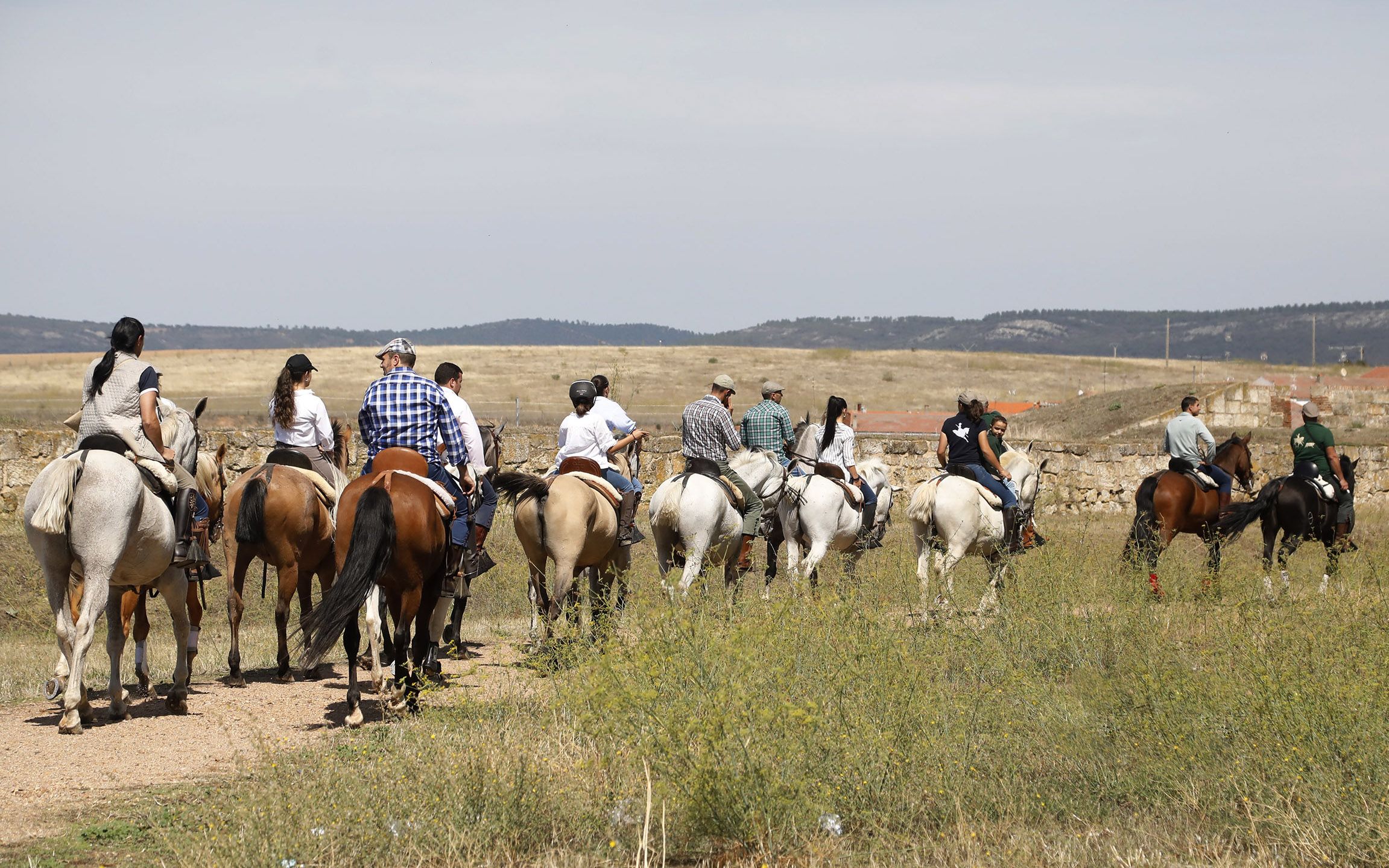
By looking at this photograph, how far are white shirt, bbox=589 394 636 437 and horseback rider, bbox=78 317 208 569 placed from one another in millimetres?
3746

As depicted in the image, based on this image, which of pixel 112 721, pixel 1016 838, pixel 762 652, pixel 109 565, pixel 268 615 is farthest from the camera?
pixel 268 615

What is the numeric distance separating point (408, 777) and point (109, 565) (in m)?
3.26

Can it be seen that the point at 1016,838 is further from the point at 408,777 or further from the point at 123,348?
the point at 123,348

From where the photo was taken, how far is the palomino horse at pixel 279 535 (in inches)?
396

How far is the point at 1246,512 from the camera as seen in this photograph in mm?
15539

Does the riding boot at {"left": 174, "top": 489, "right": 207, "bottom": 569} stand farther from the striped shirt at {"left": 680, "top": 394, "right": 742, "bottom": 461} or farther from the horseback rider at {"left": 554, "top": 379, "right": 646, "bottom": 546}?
the striped shirt at {"left": 680, "top": 394, "right": 742, "bottom": 461}

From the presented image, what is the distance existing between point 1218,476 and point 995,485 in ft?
14.2

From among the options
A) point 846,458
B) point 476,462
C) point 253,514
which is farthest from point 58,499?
point 846,458

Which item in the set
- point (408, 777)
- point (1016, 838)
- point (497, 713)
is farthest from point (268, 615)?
point (1016, 838)

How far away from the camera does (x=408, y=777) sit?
6098 mm

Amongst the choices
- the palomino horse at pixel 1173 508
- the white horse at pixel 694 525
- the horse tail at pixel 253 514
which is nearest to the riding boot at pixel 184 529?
the horse tail at pixel 253 514

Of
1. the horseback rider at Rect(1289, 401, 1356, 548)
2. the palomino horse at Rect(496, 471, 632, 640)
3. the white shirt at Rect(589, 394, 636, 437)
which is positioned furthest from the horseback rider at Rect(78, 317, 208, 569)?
the horseback rider at Rect(1289, 401, 1356, 548)

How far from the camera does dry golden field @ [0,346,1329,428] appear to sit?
57.4 metres

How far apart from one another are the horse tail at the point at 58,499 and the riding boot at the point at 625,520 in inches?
173
